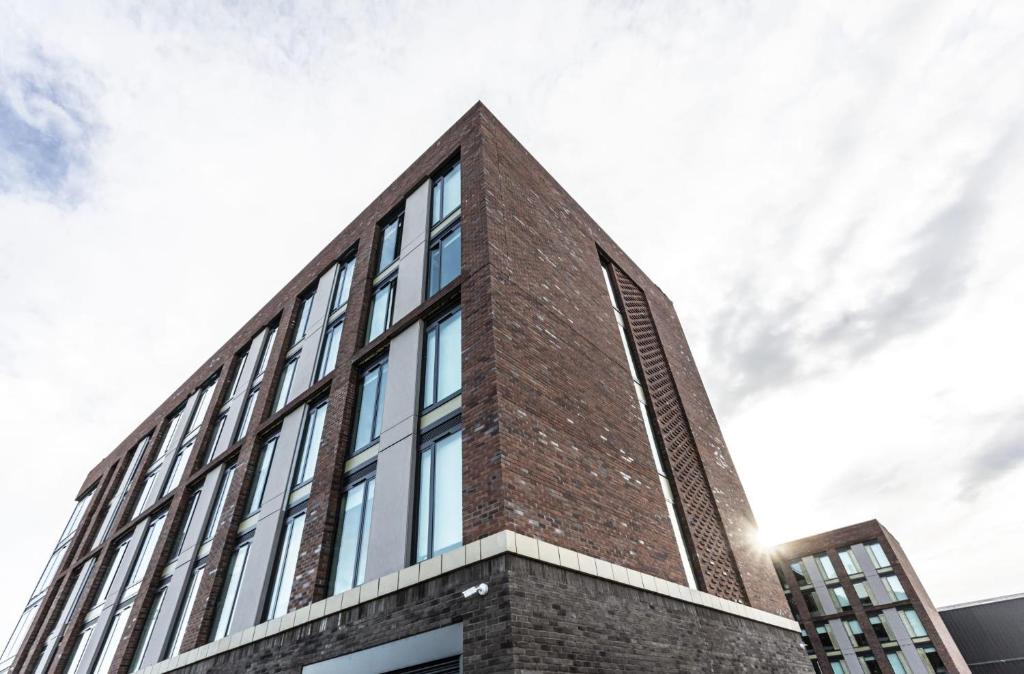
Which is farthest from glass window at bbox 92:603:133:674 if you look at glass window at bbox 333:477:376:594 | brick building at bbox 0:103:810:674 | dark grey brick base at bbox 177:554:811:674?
glass window at bbox 333:477:376:594

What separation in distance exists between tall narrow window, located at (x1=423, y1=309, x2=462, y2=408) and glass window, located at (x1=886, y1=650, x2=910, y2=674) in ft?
161

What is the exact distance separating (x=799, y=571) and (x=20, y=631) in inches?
2116

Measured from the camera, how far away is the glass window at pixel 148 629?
14375mm

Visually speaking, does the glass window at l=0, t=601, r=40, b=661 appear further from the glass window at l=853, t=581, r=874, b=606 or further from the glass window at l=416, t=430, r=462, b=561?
the glass window at l=853, t=581, r=874, b=606

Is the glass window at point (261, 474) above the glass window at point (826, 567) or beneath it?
beneath

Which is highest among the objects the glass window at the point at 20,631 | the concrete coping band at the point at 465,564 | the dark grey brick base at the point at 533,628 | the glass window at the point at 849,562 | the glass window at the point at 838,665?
the glass window at the point at 849,562

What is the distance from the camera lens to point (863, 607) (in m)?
43.6

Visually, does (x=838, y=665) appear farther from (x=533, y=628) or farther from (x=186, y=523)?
(x=533, y=628)

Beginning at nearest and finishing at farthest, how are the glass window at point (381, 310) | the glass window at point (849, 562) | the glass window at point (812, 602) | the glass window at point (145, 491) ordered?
the glass window at point (381, 310) → the glass window at point (145, 491) → the glass window at point (849, 562) → the glass window at point (812, 602)

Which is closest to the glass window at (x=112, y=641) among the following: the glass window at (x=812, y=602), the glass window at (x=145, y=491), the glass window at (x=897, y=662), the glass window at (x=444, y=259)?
the glass window at (x=145, y=491)

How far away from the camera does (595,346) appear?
43.6 ft

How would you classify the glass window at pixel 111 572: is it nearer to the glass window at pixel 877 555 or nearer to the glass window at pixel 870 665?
the glass window at pixel 870 665

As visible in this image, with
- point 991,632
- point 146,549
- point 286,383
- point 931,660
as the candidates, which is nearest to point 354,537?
point 286,383

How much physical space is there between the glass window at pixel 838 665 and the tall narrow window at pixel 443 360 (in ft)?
164
